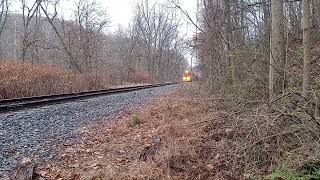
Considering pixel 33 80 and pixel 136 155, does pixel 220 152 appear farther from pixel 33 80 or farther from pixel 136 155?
pixel 33 80

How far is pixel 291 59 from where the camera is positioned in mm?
8609

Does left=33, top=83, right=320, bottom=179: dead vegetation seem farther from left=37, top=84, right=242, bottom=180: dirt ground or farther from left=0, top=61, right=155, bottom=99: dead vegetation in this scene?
left=0, top=61, right=155, bottom=99: dead vegetation

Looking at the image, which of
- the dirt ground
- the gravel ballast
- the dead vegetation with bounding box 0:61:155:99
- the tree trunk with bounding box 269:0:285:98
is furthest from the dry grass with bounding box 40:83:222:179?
the dead vegetation with bounding box 0:61:155:99

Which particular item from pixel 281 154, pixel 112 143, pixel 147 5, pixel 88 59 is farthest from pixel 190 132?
pixel 147 5

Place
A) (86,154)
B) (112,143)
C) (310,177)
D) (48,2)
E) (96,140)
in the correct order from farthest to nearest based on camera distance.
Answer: (48,2), (96,140), (112,143), (86,154), (310,177)

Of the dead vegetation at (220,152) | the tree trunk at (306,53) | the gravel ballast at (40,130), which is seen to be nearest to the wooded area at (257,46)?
the tree trunk at (306,53)

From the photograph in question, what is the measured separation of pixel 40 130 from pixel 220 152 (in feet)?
16.5

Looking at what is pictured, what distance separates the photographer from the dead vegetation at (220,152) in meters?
4.54

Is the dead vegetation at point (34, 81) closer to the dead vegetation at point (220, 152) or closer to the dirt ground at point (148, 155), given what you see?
the dirt ground at point (148, 155)

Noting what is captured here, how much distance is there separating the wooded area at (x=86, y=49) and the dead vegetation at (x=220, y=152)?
505 inches

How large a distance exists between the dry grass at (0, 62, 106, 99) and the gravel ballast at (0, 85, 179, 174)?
5977 mm

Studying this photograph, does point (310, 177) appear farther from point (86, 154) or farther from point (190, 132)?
point (86, 154)

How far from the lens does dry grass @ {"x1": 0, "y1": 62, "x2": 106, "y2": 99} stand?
17094mm

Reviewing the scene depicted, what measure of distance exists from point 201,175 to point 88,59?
35174 mm
